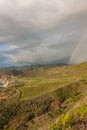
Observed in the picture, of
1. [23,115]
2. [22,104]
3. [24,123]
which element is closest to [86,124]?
[24,123]

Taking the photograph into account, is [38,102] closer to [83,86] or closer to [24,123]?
[24,123]

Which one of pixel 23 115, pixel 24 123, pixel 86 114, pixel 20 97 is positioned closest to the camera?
pixel 86 114

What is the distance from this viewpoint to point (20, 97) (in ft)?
233

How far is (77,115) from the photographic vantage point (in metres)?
17.6

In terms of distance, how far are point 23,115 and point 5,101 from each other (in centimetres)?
1026

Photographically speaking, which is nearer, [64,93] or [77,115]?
[77,115]

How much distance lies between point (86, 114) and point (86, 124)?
167cm

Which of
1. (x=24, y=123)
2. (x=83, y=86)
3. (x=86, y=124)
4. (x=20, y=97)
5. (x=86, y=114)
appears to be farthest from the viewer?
(x=83, y=86)

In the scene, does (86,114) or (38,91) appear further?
(38,91)

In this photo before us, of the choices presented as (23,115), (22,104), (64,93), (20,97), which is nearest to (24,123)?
(23,115)

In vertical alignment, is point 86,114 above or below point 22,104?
above

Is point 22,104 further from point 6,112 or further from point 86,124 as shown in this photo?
point 86,124

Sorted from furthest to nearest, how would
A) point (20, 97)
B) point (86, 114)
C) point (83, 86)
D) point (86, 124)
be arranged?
point (83, 86) < point (20, 97) < point (86, 114) < point (86, 124)

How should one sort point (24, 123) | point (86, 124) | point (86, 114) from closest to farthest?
point (86, 124)
point (86, 114)
point (24, 123)
